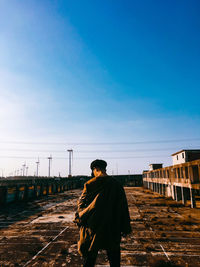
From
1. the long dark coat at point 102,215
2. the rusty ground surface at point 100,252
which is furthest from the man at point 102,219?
the rusty ground surface at point 100,252

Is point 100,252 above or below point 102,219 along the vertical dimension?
below

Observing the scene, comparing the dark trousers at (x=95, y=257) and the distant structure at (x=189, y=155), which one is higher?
the distant structure at (x=189, y=155)

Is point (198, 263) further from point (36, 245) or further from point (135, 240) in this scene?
point (36, 245)

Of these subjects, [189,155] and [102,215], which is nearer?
[102,215]

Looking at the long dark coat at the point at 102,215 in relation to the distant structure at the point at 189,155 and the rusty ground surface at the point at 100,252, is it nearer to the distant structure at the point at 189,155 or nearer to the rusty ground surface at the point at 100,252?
the rusty ground surface at the point at 100,252

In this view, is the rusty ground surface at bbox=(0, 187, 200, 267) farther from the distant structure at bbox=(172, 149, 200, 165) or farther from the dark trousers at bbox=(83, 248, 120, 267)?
the distant structure at bbox=(172, 149, 200, 165)

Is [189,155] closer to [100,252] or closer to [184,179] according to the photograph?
[184,179]

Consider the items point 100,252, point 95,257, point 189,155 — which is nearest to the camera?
point 95,257

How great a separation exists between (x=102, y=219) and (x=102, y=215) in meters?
0.05

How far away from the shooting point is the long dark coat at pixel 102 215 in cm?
258

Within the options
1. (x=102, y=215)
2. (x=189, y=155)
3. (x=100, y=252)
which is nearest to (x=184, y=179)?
(x=100, y=252)

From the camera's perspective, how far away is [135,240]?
261 inches

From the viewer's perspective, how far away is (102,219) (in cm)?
259

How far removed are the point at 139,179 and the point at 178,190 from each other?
33.5 metres
